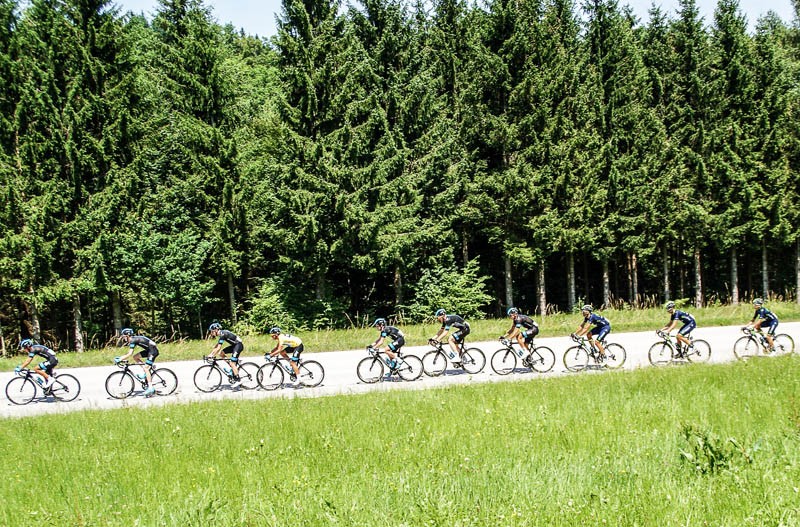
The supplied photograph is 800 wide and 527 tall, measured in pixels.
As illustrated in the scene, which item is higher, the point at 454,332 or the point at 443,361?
the point at 454,332

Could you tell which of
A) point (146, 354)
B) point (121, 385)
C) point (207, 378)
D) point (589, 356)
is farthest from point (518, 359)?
point (121, 385)

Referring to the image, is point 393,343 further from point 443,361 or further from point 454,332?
point 454,332

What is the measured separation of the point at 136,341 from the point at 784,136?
33.7 m

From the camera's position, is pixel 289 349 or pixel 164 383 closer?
pixel 164 383

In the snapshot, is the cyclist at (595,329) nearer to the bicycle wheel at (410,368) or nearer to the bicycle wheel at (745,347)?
the bicycle wheel at (745,347)

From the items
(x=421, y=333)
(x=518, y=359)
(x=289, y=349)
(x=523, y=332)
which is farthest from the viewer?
(x=421, y=333)

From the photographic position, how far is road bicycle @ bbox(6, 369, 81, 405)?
45.5ft

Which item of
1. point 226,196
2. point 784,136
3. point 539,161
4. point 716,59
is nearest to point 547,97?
point 539,161

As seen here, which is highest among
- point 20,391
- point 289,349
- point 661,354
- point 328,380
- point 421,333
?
point 289,349

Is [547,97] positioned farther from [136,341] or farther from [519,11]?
[136,341]

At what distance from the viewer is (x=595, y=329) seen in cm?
1502

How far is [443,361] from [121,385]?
8.72 metres

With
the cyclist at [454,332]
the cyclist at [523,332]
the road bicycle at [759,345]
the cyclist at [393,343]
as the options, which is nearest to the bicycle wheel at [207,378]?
the cyclist at [393,343]

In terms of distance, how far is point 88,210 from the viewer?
23.2 m
